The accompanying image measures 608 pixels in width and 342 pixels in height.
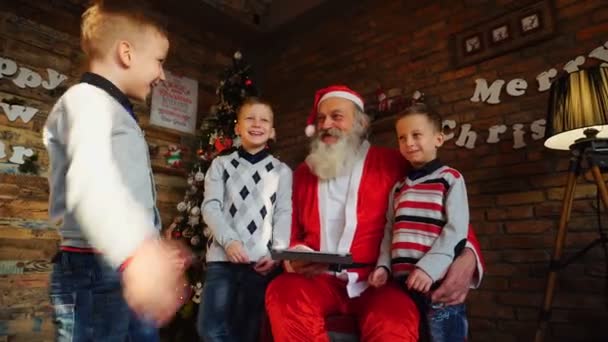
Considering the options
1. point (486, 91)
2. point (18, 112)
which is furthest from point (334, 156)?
point (18, 112)

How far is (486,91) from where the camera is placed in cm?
268

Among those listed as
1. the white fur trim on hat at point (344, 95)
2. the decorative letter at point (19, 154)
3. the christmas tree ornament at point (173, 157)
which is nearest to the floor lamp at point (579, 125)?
the white fur trim on hat at point (344, 95)

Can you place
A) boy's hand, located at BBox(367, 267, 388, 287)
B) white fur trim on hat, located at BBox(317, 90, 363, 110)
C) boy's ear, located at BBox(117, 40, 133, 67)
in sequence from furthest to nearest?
1. white fur trim on hat, located at BBox(317, 90, 363, 110)
2. boy's hand, located at BBox(367, 267, 388, 287)
3. boy's ear, located at BBox(117, 40, 133, 67)

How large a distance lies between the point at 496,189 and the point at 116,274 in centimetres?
234

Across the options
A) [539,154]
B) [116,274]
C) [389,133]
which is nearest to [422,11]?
[389,133]

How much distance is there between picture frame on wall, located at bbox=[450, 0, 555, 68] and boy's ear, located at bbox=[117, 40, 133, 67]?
2.38 metres

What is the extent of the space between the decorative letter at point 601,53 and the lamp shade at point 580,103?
1.88 ft

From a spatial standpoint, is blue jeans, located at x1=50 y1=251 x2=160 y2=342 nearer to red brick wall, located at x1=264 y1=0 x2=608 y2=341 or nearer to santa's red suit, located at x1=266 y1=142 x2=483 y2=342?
santa's red suit, located at x1=266 y1=142 x2=483 y2=342

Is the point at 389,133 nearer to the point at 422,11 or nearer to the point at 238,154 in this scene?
the point at 422,11

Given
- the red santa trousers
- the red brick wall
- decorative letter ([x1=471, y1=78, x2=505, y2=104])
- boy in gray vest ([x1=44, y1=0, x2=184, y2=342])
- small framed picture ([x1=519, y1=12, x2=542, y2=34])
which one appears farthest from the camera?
decorative letter ([x1=471, y1=78, x2=505, y2=104])

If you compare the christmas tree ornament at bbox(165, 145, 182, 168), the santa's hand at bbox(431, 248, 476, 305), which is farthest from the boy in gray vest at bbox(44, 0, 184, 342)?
the christmas tree ornament at bbox(165, 145, 182, 168)

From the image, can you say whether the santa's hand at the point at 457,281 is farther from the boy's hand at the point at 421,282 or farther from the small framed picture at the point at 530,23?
the small framed picture at the point at 530,23

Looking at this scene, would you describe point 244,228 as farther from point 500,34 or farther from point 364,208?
point 500,34

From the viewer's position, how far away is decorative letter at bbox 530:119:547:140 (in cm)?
240
